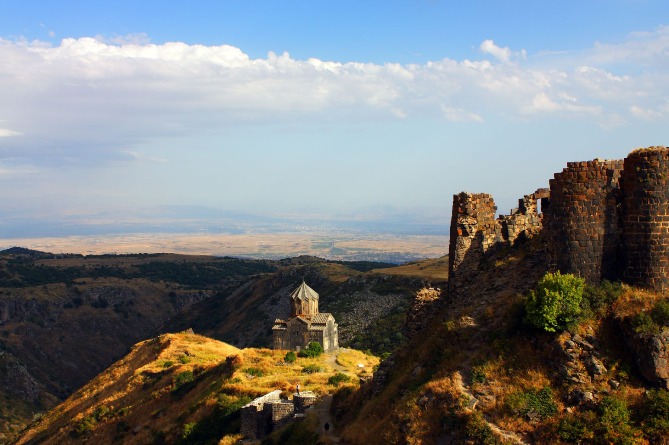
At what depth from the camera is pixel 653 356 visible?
519 inches

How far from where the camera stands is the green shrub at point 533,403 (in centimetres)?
1330

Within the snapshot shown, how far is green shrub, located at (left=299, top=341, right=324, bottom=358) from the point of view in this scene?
162 ft

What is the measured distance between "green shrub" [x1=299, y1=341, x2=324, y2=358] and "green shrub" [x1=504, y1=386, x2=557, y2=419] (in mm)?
36344

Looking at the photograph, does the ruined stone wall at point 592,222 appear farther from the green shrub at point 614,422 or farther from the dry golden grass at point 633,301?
the green shrub at point 614,422

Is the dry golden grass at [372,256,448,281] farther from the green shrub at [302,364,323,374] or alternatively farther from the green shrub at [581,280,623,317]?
the green shrub at [581,280,623,317]

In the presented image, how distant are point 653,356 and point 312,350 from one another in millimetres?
38659

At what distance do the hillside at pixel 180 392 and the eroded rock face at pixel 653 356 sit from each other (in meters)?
14.2

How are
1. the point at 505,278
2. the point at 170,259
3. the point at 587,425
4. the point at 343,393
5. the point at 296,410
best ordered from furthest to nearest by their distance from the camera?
the point at 170,259 → the point at 296,410 → the point at 343,393 → the point at 505,278 → the point at 587,425

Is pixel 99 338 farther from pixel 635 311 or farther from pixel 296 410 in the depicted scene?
pixel 635 311

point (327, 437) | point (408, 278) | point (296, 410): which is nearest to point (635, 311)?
point (327, 437)

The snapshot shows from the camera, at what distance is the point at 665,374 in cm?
1305

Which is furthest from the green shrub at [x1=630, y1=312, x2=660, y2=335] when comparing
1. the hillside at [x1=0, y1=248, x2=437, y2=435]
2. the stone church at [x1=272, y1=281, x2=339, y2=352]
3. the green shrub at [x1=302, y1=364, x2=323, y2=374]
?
the hillside at [x1=0, y1=248, x2=437, y2=435]

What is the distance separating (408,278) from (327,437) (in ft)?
236

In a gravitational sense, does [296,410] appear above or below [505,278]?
below
